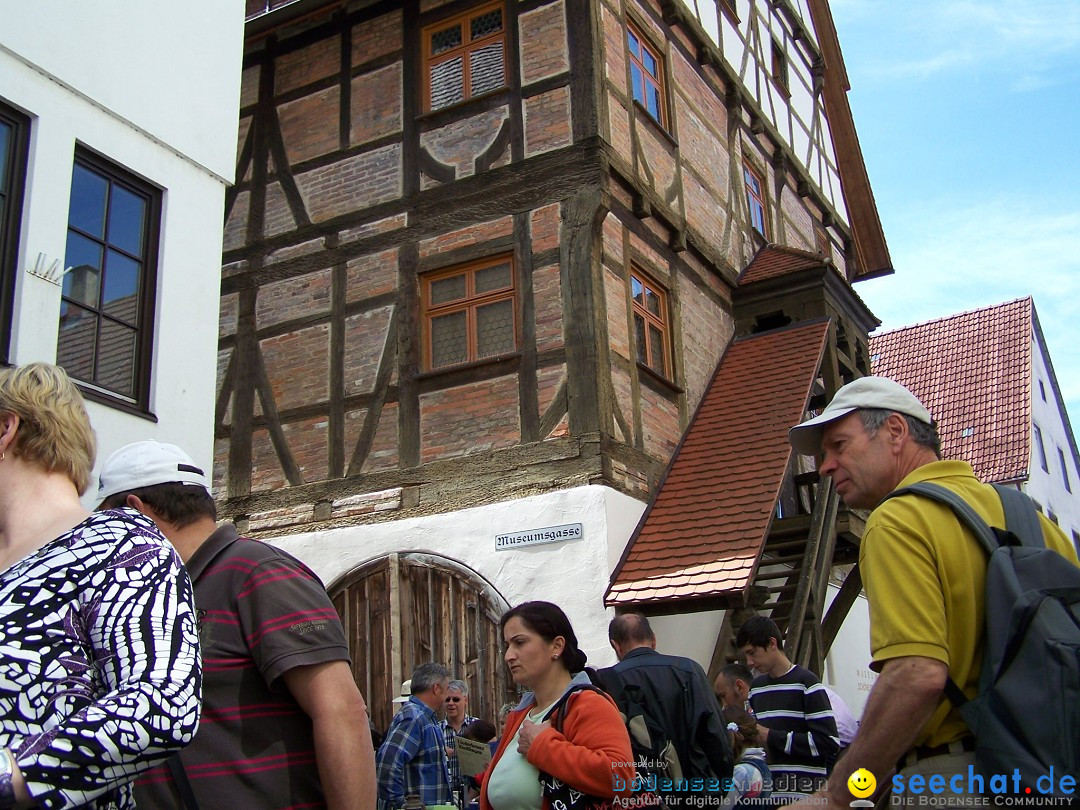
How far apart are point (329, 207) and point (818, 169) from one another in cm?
872

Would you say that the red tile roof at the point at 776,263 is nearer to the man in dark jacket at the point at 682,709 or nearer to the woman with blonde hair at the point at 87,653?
the man in dark jacket at the point at 682,709

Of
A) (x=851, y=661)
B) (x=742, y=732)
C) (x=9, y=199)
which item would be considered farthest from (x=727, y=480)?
(x=9, y=199)

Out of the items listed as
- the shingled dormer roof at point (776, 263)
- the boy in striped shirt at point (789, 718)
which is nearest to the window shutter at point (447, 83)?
the shingled dormer roof at point (776, 263)

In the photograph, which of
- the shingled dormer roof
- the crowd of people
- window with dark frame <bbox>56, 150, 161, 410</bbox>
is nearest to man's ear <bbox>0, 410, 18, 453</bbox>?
the crowd of people

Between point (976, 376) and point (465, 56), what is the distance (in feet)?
56.9

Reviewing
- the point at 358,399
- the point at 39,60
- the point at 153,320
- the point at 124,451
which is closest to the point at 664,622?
the point at 358,399

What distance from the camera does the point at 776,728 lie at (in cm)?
484

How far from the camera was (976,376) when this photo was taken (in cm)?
2434

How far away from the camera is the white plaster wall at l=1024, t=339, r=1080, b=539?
2392 cm

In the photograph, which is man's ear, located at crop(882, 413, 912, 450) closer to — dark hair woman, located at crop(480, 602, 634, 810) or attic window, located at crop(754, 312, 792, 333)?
dark hair woman, located at crop(480, 602, 634, 810)

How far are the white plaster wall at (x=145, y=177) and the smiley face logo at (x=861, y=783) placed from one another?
4781 mm

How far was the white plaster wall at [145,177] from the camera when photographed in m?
5.79

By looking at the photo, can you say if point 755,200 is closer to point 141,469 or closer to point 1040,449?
point 141,469

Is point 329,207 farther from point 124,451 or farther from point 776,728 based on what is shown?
point 124,451
